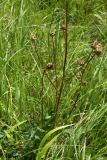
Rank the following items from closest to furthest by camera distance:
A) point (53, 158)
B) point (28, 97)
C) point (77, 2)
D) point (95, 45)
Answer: point (95, 45) → point (53, 158) → point (28, 97) → point (77, 2)

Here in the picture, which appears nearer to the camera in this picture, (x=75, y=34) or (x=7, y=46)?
(x=7, y=46)

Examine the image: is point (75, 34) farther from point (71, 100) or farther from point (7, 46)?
point (71, 100)

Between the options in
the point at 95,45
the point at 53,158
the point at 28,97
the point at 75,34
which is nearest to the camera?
the point at 95,45

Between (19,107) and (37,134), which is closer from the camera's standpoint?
(37,134)

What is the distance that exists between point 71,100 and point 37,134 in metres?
0.30

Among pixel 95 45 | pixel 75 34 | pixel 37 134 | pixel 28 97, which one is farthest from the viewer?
pixel 75 34

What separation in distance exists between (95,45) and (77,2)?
6.45 feet

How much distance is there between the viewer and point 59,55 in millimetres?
2213

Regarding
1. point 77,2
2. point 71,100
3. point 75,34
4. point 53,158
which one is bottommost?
point 53,158

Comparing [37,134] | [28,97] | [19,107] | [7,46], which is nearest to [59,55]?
[7,46]

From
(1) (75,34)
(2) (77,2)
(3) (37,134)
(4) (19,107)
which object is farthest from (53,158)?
(2) (77,2)

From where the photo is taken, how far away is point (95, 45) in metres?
1.20

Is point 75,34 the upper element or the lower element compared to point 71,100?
upper

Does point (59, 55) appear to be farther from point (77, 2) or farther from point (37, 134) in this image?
point (77, 2)
